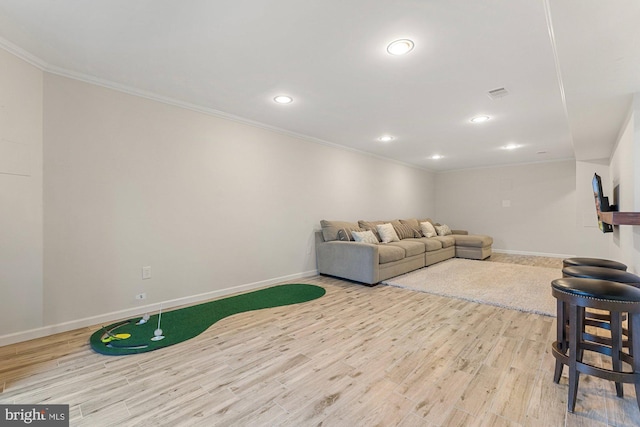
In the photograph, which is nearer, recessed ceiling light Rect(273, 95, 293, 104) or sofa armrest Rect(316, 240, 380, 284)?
recessed ceiling light Rect(273, 95, 293, 104)

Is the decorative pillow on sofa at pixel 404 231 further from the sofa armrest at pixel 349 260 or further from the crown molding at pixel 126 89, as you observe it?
the crown molding at pixel 126 89

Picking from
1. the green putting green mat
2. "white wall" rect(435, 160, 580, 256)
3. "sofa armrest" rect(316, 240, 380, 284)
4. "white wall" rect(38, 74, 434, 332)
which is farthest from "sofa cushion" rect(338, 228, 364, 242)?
"white wall" rect(435, 160, 580, 256)

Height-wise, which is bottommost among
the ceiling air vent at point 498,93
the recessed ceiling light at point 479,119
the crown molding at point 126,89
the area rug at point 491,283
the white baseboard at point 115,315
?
the area rug at point 491,283

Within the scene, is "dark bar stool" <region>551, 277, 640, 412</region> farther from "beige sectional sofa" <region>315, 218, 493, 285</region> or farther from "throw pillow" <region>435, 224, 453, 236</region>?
"throw pillow" <region>435, 224, 453, 236</region>

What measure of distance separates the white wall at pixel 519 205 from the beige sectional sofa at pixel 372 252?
162 centimetres

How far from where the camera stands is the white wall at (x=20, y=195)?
→ 213 centimetres

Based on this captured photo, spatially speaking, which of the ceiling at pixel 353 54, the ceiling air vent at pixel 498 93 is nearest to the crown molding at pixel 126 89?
the ceiling at pixel 353 54

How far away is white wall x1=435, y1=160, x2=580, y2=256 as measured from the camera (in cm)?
625

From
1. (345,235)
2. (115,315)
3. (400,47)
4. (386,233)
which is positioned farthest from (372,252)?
(115,315)

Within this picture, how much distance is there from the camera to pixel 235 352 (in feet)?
6.85

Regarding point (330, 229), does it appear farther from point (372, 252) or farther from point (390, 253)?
point (390, 253)

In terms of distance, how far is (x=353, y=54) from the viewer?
218 centimetres

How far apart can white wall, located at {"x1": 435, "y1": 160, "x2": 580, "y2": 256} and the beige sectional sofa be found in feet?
5.32

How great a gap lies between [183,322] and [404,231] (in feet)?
14.7
